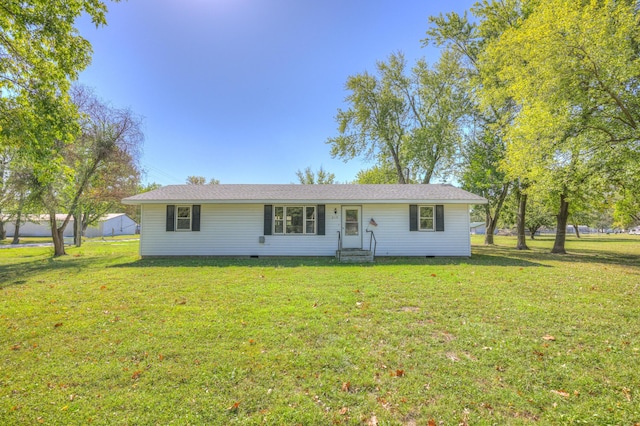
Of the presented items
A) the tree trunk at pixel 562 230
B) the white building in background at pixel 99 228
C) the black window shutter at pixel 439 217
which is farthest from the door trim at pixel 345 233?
the white building in background at pixel 99 228

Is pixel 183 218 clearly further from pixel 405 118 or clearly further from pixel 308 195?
pixel 405 118

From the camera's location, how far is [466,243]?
1297 centimetres

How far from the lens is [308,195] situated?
12.9 metres

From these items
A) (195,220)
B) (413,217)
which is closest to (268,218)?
(195,220)

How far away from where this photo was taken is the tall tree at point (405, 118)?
863 inches

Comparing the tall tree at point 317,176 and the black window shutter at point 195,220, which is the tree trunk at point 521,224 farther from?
the tall tree at point 317,176

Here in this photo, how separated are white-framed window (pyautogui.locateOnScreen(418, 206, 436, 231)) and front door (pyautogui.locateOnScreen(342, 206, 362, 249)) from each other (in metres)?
2.67

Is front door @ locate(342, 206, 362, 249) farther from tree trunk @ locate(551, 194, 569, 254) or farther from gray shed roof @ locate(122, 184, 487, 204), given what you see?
tree trunk @ locate(551, 194, 569, 254)

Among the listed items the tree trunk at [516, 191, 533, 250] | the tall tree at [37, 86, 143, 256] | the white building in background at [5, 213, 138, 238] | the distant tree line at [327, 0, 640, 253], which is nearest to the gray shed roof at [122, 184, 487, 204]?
the distant tree line at [327, 0, 640, 253]

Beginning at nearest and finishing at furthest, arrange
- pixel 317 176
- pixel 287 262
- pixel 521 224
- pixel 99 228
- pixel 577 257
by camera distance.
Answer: pixel 287 262, pixel 577 257, pixel 521 224, pixel 317 176, pixel 99 228

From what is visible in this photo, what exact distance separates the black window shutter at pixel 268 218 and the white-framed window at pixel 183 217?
3.41m

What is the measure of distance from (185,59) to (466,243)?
51.0 feet

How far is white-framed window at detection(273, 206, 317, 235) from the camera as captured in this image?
13039 mm

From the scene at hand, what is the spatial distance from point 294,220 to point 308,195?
1290 mm
